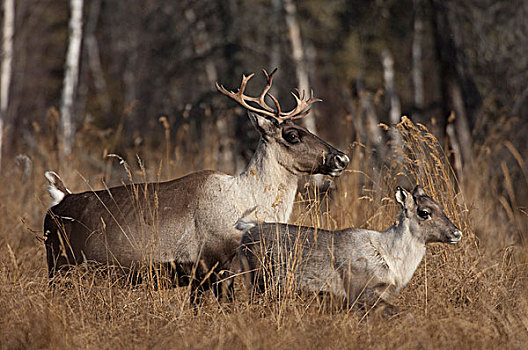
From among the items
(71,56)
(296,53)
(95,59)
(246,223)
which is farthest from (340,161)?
(95,59)

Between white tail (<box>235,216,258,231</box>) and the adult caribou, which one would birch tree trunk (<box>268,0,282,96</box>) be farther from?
white tail (<box>235,216,258,231</box>)

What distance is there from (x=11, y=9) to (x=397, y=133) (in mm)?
9977

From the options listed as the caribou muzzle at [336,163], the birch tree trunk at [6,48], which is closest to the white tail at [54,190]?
the caribou muzzle at [336,163]

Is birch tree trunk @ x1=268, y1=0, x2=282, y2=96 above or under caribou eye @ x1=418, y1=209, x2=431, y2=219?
above

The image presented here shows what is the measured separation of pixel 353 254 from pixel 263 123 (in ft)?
4.91

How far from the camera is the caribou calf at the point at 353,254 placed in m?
5.05

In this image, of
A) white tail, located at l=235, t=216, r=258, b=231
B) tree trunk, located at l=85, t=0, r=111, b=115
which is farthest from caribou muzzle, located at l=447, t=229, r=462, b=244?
tree trunk, located at l=85, t=0, r=111, b=115

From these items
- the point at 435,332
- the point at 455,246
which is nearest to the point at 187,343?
the point at 435,332

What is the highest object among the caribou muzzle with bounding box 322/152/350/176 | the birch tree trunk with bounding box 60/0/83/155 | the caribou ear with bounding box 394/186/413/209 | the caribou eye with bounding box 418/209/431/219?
the birch tree trunk with bounding box 60/0/83/155

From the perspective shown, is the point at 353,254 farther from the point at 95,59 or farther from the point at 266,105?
the point at 95,59

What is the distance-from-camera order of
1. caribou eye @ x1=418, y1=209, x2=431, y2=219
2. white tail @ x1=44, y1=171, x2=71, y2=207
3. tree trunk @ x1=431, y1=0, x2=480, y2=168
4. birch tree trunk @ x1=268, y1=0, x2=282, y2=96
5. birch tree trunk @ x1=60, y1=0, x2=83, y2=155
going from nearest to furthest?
caribou eye @ x1=418, y1=209, x2=431, y2=219, white tail @ x1=44, y1=171, x2=71, y2=207, tree trunk @ x1=431, y1=0, x2=480, y2=168, birch tree trunk @ x1=60, y1=0, x2=83, y2=155, birch tree trunk @ x1=268, y1=0, x2=282, y2=96

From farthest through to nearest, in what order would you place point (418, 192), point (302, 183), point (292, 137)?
point (302, 183), point (292, 137), point (418, 192)

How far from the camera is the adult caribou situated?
5.63 metres

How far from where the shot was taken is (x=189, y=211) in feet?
18.8
